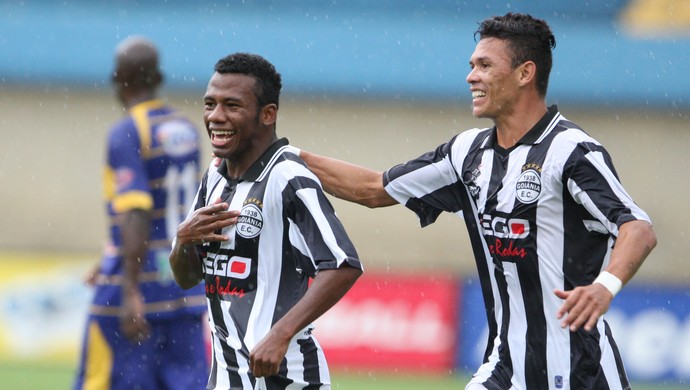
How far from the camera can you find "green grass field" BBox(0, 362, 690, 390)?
440 inches

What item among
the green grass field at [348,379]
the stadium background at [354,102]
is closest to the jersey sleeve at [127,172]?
the green grass field at [348,379]

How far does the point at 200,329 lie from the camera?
22.9 ft

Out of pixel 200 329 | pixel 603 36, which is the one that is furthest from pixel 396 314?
pixel 603 36

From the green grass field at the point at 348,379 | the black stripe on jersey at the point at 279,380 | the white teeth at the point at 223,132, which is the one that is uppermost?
the white teeth at the point at 223,132

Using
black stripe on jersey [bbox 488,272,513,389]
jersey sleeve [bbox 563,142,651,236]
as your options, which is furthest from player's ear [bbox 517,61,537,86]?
black stripe on jersey [bbox 488,272,513,389]

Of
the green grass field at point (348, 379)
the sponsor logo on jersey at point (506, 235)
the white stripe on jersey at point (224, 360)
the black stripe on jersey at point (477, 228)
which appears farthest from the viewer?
the green grass field at point (348, 379)

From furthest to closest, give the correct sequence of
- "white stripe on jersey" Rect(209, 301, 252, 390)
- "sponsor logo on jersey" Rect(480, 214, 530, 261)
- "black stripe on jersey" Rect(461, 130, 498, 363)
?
"black stripe on jersey" Rect(461, 130, 498, 363)
"sponsor logo on jersey" Rect(480, 214, 530, 261)
"white stripe on jersey" Rect(209, 301, 252, 390)

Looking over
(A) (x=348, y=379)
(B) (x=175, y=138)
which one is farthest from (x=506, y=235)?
(A) (x=348, y=379)

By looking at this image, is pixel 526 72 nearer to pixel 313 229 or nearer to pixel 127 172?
pixel 313 229

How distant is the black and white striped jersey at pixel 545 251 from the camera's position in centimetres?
488

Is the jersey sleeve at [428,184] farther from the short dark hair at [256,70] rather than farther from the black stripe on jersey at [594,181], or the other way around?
the short dark hair at [256,70]

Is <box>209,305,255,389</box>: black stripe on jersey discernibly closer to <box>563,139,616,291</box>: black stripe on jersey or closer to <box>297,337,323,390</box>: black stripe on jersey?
<box>297,337,323,390</box>: black stripe on jersey

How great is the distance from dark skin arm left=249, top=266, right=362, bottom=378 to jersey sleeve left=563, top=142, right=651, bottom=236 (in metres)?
0.93

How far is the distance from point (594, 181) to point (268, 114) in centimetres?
132
